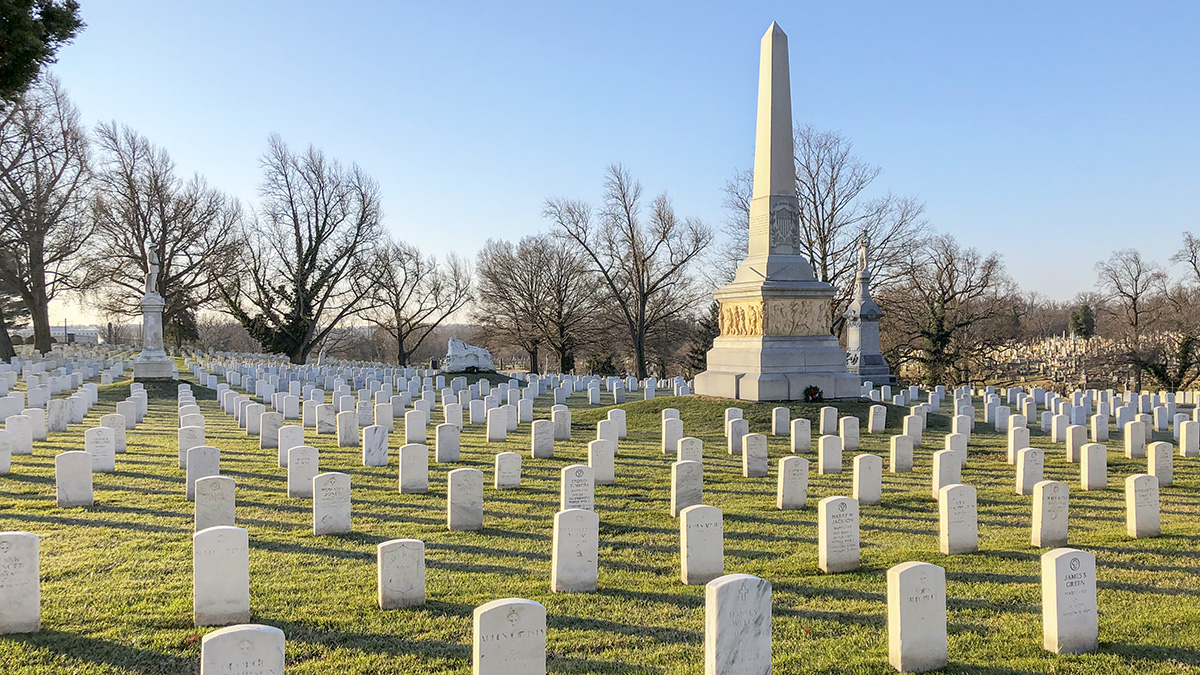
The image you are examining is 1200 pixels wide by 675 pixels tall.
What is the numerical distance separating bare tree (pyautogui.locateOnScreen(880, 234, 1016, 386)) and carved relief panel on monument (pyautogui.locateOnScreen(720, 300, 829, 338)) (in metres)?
18.3

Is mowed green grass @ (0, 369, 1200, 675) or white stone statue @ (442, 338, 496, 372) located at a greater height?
white stone statue @ (442, 338, 496, 372)

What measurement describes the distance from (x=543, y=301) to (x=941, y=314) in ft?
62.7

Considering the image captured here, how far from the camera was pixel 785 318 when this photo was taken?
52.0 ft

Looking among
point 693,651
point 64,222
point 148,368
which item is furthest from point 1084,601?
point 64,222

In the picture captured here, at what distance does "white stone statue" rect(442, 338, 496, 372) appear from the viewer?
1098 inches

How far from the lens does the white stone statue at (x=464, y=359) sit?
2789cm

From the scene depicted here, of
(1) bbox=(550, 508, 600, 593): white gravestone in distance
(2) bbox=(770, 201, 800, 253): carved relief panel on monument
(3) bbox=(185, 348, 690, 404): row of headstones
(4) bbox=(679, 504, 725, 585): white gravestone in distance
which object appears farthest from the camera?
(3) bbox=(185, 348, 690, 404): row of headstones

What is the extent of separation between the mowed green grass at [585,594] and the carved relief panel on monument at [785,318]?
→ 601 centimetres

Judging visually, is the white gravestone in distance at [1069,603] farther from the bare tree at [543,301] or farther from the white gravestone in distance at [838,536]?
the bare tree at [543,301]

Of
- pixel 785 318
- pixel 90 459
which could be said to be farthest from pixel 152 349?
pixel 785 318

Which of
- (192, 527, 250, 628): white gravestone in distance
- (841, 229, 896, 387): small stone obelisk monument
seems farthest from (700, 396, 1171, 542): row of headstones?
(841, 229, 896, 387): small stone obelisk monument

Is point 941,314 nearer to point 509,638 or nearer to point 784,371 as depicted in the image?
point 784,371

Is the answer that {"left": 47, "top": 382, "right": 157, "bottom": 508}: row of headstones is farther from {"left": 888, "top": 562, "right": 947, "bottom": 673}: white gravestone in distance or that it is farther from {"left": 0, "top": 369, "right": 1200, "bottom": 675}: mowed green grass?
{"left": 888, "top": 562, "right": 947, "bottom": 673}: white gravestone in distance

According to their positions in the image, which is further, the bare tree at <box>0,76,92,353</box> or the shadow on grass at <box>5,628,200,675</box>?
the bare tree at <box>0,76,92,353</box>
